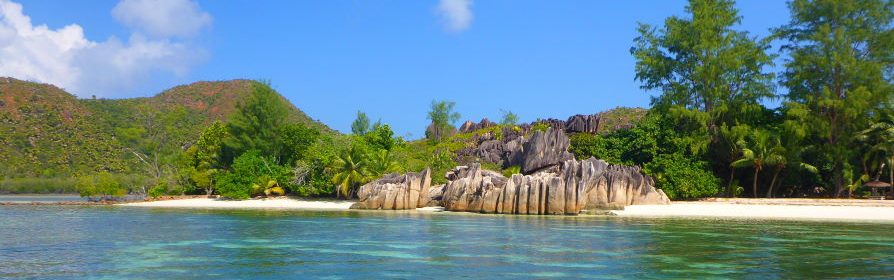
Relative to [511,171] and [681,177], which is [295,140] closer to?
[511,171]

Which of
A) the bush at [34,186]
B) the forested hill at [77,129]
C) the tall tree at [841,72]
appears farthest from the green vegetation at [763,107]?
the bush at [34,186]

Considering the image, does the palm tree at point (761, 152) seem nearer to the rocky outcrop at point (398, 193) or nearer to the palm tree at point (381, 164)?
the rocky outcrop at point (398, 193)

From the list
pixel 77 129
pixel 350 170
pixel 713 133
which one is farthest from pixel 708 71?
pixel 77 129

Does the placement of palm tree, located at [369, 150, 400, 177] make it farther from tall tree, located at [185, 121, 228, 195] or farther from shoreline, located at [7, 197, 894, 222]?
tall tree, located at [185, 121, 228, 195]

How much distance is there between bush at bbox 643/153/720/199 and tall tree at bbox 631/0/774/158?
1267 millimetres

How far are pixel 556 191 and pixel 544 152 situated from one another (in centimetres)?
1113

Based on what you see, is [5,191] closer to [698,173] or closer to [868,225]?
[698,173]

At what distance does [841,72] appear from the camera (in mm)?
40031

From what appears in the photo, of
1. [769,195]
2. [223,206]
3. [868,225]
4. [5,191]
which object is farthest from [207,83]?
[868,225]

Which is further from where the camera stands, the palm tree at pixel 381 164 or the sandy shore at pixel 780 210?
the palm tree at pixel 381 164

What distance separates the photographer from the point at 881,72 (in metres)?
39.1

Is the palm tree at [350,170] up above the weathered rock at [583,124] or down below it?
below

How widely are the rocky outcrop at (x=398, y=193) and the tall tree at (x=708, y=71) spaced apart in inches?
647

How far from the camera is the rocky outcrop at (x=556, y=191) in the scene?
33.0m
